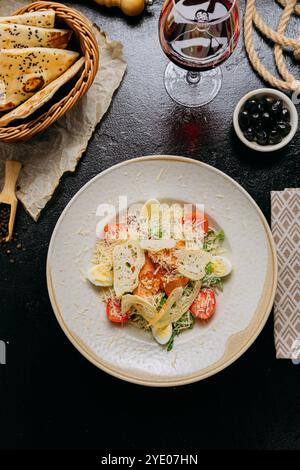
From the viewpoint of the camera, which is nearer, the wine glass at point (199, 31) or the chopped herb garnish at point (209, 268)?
the wine glass at point (199, 31)

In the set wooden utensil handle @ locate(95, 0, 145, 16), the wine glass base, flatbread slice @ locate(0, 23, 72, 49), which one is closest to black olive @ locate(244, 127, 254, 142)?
the wine glass base

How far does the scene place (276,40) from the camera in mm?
2084

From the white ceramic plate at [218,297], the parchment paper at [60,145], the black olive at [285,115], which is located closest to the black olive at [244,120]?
the black olive at [285,115]

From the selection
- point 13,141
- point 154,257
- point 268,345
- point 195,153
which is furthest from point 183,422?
point 13,141

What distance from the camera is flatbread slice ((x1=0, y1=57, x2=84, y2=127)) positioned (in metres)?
1.87

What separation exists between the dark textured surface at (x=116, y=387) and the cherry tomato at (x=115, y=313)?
0.23 metres

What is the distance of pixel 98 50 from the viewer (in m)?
2.00

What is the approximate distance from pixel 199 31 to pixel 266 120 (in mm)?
384

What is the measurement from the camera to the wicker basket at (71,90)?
1897mm

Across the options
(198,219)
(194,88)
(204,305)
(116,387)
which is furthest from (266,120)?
(116,387)

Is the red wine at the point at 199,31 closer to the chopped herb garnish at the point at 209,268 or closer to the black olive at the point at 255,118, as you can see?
the black olive at the point at 255,118

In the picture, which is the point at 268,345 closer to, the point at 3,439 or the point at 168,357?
the point at 168,357

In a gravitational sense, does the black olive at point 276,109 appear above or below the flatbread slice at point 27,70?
below

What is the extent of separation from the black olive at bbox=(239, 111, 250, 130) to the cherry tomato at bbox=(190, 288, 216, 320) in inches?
22.0
